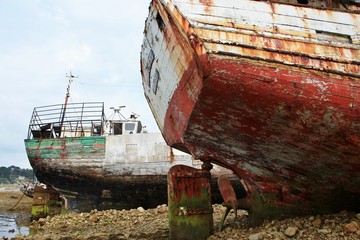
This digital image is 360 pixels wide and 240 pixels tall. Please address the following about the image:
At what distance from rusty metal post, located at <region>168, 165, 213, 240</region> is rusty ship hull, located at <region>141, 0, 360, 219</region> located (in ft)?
2.44

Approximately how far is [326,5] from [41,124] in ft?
40.7

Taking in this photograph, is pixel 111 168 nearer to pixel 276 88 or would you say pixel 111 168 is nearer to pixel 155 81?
pixel 155 81

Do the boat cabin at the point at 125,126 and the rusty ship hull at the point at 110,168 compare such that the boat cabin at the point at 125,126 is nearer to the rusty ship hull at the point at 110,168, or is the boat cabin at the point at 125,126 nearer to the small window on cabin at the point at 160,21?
the rusty ship hull at the point at 110,168

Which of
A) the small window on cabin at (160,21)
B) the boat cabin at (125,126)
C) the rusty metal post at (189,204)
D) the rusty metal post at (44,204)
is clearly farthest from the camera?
the boat cabin at (125,126)

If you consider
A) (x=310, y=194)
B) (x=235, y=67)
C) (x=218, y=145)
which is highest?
(x=235, y=67)

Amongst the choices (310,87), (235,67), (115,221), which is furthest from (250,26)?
(115,221)

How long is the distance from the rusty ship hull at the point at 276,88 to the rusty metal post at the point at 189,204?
74 centimetres

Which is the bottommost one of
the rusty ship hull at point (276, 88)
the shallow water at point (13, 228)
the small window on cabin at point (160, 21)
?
the shallow water at point (13, 228)

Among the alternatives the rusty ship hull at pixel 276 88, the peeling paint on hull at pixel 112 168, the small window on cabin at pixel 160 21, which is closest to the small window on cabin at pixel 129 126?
the peeling paint on hull at pixel 112 168

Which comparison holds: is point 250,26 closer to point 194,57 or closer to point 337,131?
point 194,57

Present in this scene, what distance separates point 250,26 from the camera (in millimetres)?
3678

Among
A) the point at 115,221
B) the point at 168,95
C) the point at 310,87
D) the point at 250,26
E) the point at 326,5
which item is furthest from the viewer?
the point at 115,221

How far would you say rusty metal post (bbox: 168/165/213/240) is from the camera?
4.83m

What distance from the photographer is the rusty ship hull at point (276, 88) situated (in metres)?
3.43
